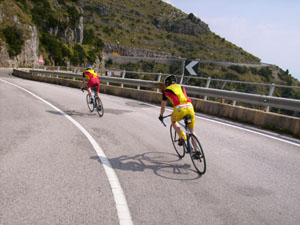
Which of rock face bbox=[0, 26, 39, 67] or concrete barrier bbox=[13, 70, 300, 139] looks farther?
rock face bbox=[0, 26, 39, 67]

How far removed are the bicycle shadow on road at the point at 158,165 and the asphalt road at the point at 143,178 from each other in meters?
0.02

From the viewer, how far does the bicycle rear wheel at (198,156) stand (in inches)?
191

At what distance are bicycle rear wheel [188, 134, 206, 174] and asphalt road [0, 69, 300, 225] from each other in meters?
0.12

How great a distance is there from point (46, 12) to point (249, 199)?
106 m

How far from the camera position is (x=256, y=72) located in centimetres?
12731

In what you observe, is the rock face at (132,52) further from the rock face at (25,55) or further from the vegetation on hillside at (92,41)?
the rock face at (25,55)

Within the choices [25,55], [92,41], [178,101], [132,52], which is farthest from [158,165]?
[132,52]

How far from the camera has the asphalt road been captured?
3.35 meters

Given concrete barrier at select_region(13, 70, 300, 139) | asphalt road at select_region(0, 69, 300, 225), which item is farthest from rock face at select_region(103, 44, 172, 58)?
asphalt road at select_region(0, 69, 300, 225)

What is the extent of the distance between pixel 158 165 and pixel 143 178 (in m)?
0.71

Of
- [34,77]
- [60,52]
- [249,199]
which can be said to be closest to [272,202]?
[249,199]

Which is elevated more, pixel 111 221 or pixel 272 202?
pixel 272 202

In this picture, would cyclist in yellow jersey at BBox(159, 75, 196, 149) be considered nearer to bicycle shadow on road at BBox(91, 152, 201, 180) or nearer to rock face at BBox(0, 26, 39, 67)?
bicycle shadow on road at BBox(91, 152, 201, 180)

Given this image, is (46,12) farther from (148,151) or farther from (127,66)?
(148,151)
